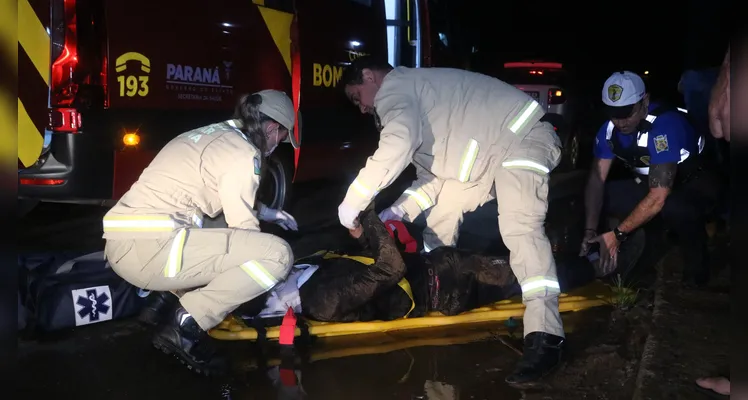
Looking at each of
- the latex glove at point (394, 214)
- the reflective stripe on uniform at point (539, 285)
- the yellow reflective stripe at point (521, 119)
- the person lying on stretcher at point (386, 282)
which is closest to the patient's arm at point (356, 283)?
the person lying on stretcher at point (386, 282)

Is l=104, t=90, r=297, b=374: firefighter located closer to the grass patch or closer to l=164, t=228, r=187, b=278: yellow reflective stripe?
l=164, t=228, r=187, b=278: yellow reflective stripe

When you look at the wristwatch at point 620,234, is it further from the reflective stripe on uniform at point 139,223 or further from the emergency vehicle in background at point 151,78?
the reflective stripe on uniform at point 139,223

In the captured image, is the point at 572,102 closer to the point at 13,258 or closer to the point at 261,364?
the point at 261,364

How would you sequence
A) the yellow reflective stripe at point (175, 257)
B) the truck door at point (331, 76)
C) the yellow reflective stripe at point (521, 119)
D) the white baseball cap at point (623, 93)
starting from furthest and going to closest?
the truck door at point (331, 76), the white baseball cap at point (623, 93), the yellow reflective stripe at point (521, 119), the yellow reflective stripe at point (175, 257)

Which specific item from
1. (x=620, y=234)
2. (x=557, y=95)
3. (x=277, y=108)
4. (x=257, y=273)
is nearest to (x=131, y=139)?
(x=277, y=108)

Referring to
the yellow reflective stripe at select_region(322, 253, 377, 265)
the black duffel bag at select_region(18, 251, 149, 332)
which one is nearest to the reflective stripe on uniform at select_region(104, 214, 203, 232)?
the black duffel bag at select_region(18, 251, 149, 332)

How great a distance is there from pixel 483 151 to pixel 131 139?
210 cm

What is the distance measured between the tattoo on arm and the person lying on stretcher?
38.5 inches

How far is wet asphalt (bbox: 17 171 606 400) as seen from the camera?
3145mm

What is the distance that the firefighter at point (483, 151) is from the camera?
3.41 m

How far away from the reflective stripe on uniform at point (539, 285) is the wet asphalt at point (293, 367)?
35 centimetres

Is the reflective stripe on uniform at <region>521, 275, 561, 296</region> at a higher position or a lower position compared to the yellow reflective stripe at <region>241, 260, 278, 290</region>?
lower

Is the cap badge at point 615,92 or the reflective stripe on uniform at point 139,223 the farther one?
the cap badge at point 615,92

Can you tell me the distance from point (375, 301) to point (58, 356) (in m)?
1.55
